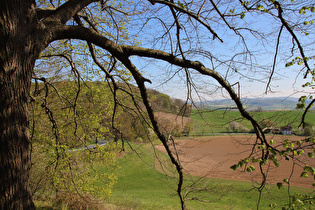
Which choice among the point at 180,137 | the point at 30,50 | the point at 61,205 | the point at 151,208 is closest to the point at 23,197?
the point at 30,50

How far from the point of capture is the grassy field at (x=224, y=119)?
269cm

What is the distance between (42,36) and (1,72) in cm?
57

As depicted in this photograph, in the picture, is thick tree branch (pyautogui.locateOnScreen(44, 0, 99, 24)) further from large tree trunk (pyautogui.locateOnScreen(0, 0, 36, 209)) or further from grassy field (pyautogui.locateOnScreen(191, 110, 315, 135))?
grassy field (pyautogui.locateOnScreen(191, 110, 315, 135))

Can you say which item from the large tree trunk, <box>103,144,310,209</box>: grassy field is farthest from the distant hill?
<box>103,144,310,209</box>: grassy field

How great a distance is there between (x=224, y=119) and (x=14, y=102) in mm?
2480

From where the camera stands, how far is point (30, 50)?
6.23ft

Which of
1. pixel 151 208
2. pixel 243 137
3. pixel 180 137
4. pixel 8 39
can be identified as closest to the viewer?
pixel 8 39

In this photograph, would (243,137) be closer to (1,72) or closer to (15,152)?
(15,152)

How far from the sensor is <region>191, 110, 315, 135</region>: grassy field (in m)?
2.69

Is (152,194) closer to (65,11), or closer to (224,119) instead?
(224,119)

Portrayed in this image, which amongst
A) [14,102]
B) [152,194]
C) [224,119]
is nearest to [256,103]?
[224,119]

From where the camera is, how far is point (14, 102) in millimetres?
1764

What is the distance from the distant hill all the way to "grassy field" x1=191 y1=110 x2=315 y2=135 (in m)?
0.08

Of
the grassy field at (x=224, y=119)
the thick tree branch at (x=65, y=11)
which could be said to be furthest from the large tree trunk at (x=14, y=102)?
the grassy field at (x=224, y=119)
